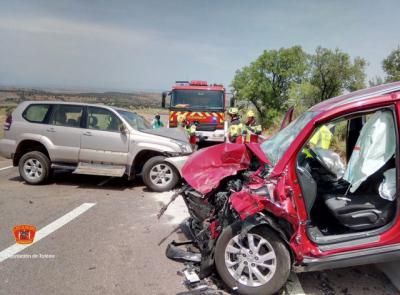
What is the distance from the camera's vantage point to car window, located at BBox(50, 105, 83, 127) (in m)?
6.89

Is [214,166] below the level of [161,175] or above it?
above

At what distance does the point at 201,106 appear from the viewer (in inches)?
465

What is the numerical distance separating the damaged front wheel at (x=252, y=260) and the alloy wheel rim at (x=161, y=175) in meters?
3.64

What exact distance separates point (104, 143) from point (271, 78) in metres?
42.0

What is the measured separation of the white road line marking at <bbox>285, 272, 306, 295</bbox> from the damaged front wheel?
0.90 feet

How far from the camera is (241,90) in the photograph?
45.5 m

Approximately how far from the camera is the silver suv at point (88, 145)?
6586 millimetres

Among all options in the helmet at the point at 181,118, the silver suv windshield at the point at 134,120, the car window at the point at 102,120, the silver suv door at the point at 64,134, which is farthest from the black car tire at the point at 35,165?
the helmet at the point at 181,118

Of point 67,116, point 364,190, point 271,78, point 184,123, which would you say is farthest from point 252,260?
point 271,78

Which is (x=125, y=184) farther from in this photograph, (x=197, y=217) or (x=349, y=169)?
(x=349, y=169)

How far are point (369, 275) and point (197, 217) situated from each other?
2.06 metres

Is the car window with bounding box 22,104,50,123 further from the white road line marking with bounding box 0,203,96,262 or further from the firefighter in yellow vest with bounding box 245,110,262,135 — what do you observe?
the firefighter in yellow vest with bounding box 245,110,262,135

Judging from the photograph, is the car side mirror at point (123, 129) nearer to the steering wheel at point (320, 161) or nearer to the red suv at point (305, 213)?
the red suv at point (305, 213)

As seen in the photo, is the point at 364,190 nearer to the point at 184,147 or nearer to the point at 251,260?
the point at 251,260
